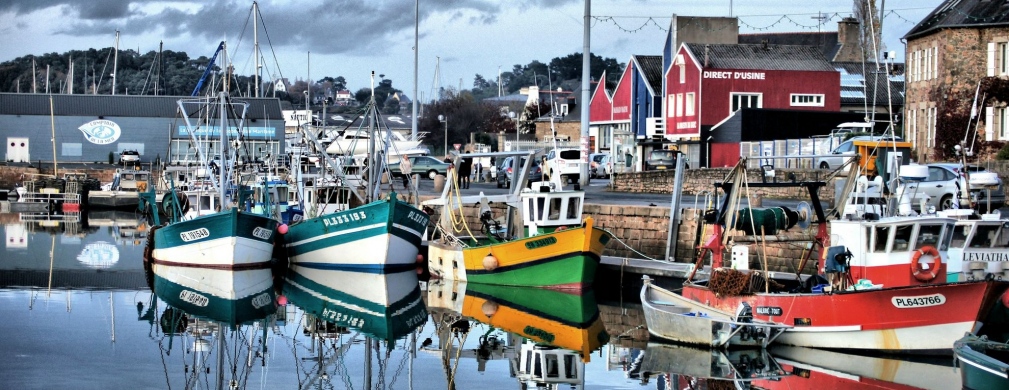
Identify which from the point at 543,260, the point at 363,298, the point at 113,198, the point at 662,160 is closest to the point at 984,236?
the point at 543,260

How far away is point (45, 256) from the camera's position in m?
36.2

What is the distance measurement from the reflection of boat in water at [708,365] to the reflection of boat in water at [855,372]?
0.79ft

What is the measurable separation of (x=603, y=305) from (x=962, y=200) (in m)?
6.90

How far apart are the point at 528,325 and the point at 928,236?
6.78m

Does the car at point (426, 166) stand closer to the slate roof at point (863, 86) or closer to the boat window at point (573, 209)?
the slate roof at point (863, 86)

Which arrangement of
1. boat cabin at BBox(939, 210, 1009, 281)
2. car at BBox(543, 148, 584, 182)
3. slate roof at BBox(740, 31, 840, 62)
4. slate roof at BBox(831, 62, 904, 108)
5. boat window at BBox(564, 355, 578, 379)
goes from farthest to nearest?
slate roof at BBox(740, 31, 840, 62), slate roof at BBox(831, 62, 904, 108), car at BBox(543, 148, 584, 182), boat cabin at BBox(939, 210, 1009, 281), boat window at BBox(564, 355, 578, 379)

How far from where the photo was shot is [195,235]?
103ft

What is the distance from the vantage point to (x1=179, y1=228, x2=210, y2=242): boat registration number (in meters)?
31.1

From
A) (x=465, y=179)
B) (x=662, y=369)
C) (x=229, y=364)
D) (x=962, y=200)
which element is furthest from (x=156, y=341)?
(x=465, y=179)

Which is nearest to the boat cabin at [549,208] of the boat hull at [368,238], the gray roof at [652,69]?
the boat hull at [368,238]

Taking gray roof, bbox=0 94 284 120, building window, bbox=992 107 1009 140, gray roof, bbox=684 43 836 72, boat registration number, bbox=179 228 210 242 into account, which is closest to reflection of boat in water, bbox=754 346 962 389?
boat registration number, bbox=179 228 210 242

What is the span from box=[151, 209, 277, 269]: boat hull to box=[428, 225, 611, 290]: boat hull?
5183 millimetres

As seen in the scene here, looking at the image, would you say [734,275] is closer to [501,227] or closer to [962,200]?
[962,200]

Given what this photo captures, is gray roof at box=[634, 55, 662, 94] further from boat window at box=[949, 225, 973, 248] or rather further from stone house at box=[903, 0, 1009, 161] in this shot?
boat window at box=[949, 225, 973, 248]
